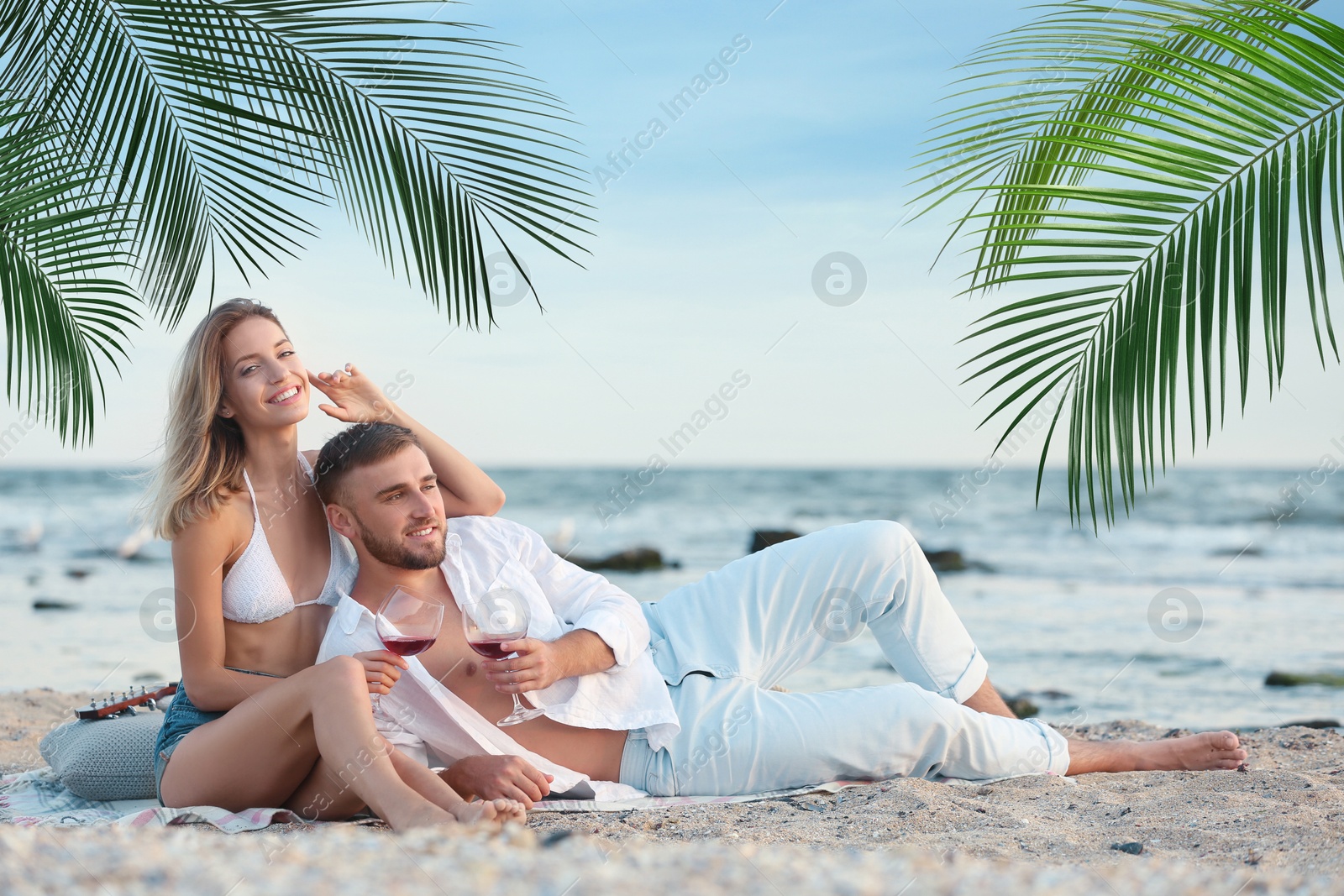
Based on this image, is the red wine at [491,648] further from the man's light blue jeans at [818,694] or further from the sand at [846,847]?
the man's light blue jeans at [818,694]

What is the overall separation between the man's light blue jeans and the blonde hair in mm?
1518

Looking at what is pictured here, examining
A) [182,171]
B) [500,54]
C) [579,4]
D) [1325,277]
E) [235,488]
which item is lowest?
[235,488]

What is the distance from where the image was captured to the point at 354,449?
3.32 meters

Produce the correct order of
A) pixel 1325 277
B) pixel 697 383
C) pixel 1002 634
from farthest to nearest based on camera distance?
pixel 697 383, pixel 1002 634, pixel 1325 277

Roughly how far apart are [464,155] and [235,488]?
1.40 metres

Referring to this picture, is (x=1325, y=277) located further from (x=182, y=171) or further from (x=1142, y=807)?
(x=182, y=171)

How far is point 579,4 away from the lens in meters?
4.73

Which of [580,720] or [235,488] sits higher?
[235,488]

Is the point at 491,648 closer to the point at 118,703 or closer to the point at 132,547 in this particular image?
the point at 118,703

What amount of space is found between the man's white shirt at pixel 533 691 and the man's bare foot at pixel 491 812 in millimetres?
416

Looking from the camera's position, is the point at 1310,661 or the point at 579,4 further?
the point at 1310,661

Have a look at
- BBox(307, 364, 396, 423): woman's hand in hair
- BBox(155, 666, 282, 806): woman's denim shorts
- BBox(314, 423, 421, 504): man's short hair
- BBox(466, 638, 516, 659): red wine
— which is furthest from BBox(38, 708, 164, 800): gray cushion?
BBox(466, 638, 516, 659): red wine

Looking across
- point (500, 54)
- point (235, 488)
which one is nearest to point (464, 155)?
point (500, 54)

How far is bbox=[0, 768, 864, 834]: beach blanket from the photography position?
9.69 ft
